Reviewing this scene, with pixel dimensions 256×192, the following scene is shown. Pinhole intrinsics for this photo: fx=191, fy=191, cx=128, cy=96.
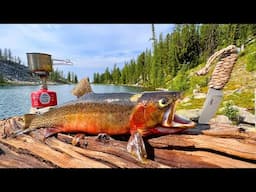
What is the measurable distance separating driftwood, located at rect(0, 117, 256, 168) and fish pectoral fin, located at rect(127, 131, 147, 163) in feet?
0.11

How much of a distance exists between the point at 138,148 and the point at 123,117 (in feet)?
0.74

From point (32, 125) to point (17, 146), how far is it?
216 mm

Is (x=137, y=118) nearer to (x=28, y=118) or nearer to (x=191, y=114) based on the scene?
(x=28, y=118)

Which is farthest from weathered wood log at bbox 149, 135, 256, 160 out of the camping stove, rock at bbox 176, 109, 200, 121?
the camping stove

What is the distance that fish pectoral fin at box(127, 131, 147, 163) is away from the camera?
1104 mm

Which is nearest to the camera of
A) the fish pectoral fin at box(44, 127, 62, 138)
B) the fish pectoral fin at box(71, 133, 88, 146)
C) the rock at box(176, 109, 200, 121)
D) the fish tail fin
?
the fish pectoral fin at box(71, 133, 88, 146)

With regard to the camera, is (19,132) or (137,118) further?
(19,132)

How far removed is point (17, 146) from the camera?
4.56 ft

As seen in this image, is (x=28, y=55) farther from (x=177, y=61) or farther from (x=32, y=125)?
(x=177, y=61)

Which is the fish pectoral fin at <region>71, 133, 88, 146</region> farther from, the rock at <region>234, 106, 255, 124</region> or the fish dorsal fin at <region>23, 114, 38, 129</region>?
the rock at <region>234, 106, 255, 124</region>

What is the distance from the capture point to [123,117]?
1239mm

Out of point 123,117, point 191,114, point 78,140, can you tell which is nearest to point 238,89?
point 191,114
